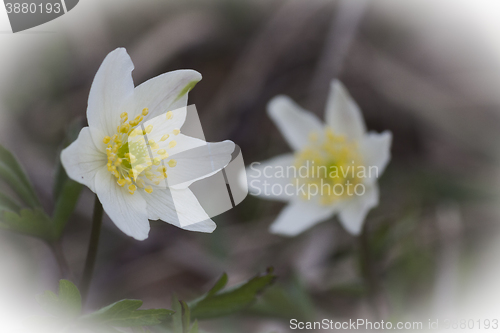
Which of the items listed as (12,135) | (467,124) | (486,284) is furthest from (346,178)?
(12,135)

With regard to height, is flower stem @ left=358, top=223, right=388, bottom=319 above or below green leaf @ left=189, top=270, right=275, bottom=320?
below

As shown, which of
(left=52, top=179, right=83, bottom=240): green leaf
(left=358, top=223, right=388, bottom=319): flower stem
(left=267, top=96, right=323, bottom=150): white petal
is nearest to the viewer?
(left=52, top=179, right=83, bottom=240): green leaf

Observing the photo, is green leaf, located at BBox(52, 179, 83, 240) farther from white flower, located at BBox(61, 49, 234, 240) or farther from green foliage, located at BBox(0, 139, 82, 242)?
white flower, located at BBox(61, 49, 234, 240)

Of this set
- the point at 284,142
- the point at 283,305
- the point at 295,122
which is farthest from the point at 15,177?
the point at 284,142

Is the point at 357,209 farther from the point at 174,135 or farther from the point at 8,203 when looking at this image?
the point at 8,203

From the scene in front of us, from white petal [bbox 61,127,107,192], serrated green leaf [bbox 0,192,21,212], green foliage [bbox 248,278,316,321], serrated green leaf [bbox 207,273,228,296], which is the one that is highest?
white petal [bbox 61,127,107,192]

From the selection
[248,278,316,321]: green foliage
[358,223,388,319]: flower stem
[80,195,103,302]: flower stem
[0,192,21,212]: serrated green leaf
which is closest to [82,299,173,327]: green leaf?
[80,195,103,302]: flower stem
